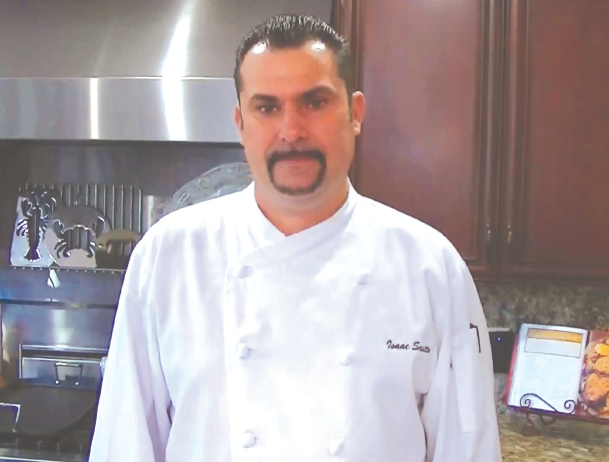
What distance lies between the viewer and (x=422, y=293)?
976mm

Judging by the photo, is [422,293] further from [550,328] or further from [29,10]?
[29,10]

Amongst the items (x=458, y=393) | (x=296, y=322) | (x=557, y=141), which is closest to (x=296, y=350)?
(x=296, y=322)

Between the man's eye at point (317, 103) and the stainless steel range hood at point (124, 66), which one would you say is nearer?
the man's eye at point (317, 103)

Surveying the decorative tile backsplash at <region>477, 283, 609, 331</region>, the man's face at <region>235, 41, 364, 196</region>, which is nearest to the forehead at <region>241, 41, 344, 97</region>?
the man's face at <region>235, 41, 364, 196</region>

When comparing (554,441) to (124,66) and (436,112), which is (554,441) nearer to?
(436,112)

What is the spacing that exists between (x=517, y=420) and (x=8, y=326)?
4.64ft

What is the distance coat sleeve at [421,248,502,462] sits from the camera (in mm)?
963

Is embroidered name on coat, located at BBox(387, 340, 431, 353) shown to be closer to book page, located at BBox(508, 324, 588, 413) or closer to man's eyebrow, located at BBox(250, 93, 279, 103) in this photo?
man's eyebrow, located at BBox(250, 93, 279, 103)

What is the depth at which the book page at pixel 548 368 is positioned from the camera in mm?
1617

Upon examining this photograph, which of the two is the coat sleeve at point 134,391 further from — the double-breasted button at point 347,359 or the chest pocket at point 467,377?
the chest pocket at point 467,377

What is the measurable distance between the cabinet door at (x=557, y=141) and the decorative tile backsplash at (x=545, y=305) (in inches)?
10.7

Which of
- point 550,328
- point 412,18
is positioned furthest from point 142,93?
point 550,328

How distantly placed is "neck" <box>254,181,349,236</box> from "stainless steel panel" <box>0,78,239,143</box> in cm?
49

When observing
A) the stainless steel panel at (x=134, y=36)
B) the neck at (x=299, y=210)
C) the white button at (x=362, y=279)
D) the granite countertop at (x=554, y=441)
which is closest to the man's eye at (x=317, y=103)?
the neck at (x=299, y=210)
